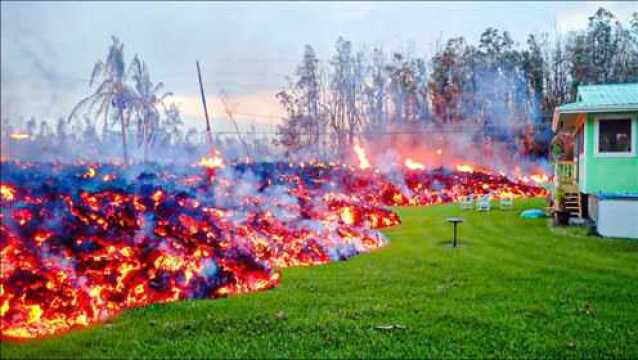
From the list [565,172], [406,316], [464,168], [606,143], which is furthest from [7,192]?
[464,168]

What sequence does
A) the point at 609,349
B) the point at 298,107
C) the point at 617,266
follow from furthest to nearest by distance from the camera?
the point at 298,107, the point at 617,266, the point at 609,349

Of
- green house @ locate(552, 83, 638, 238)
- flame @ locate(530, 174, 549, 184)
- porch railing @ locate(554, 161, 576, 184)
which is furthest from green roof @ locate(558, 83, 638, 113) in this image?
flame @ locate(530, 174, 549, 184)

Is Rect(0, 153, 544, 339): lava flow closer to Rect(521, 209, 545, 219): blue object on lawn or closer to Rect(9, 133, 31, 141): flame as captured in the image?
Rect(9, 133, 31, 141): flame

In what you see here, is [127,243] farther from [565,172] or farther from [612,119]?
[565,172]

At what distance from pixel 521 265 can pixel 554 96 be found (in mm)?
19292

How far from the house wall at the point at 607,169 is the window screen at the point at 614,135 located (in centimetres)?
18

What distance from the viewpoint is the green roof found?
595 inches

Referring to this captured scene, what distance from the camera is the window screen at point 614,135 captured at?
15.8 metres

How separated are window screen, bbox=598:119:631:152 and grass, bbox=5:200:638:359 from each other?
19.4ft

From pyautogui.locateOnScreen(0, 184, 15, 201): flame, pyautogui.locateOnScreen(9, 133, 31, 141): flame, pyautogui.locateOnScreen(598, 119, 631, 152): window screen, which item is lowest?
pyautogui.locateOnScreen(0, 184, 15, 201): flame

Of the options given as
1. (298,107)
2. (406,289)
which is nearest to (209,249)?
(406,289)

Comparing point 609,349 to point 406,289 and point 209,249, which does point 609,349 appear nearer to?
point 406,289

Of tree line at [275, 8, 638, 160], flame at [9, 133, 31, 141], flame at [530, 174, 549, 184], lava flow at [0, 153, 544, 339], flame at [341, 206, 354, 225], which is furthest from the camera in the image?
flame at [530, 174, 549, 184]

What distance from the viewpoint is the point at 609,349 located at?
569cm
